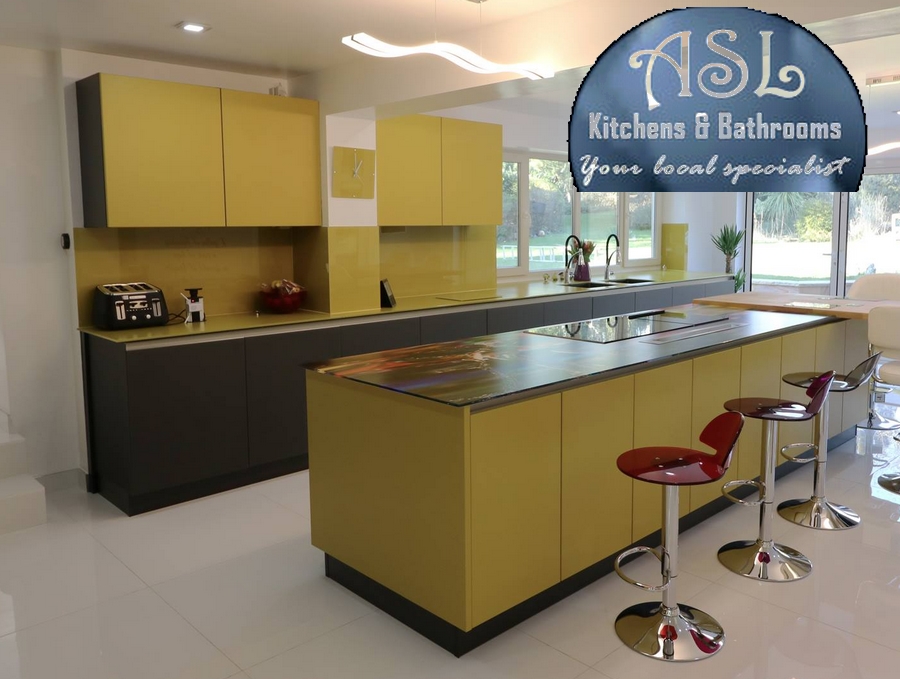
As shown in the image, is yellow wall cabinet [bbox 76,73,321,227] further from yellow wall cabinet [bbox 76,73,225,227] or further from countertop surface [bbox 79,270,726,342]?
countertop surface [bbox 79,270,726,342]

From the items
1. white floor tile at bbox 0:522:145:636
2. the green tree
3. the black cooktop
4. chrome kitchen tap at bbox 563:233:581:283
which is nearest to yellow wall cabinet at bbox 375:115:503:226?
chrome kitchen tap at bbox 563:233:581:283

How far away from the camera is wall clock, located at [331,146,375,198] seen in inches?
184

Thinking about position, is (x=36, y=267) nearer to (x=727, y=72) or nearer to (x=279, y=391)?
(x=279, y=391)

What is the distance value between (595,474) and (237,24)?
2.75 meters

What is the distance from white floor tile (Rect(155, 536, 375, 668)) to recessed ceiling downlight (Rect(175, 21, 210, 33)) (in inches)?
102

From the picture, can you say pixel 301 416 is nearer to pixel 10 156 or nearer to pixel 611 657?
pixel 10 156

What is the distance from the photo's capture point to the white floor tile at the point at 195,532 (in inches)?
129

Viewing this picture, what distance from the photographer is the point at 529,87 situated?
367cm

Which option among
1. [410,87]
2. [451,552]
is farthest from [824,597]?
[410,87]

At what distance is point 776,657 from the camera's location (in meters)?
2.46

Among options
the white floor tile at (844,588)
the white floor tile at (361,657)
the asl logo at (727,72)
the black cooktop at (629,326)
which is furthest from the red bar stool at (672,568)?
the asl logo at (727,72)

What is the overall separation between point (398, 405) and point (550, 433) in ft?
1.88

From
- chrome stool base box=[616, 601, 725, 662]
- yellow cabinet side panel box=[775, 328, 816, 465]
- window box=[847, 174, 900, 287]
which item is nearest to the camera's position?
chrome stool base box=[616, 601, 725, 662]

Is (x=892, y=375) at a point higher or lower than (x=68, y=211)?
lower
